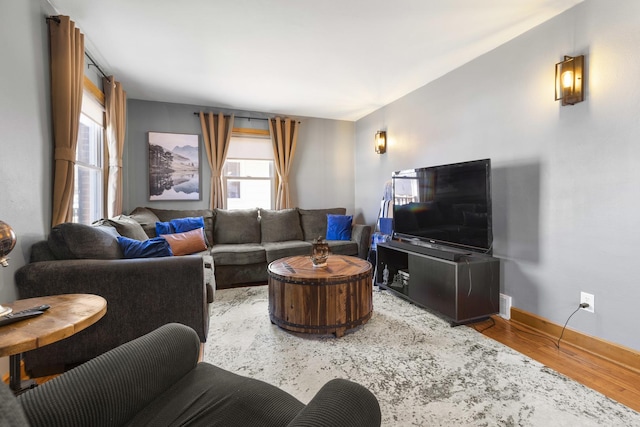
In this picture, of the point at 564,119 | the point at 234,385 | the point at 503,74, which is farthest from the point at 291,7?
the point at 234,385

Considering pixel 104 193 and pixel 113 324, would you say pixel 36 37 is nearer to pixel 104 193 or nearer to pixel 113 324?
pixel 104 193

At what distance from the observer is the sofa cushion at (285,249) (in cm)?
369

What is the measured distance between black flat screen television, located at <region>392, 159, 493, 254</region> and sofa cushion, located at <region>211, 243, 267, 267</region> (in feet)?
5.41

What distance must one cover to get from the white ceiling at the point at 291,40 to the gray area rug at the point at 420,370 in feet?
7.83

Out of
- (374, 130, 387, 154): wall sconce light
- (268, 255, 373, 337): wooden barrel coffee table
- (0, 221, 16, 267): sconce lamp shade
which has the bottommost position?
(268, 255, 373, 337): wooden barrel coffee table

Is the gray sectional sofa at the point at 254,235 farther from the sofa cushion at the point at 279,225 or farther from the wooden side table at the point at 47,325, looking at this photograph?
the wooden side table at the point at 47,325

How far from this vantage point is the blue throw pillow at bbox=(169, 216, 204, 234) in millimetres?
3578

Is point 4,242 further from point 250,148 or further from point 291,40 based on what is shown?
point 250,148

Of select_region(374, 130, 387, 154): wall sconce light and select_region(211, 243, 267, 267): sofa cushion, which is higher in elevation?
select_region(374, 130, 387, 154): wall sconce light

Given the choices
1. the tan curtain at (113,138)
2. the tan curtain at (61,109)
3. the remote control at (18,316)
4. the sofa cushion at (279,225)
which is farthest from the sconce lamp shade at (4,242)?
the sofa cushion at (279,225)

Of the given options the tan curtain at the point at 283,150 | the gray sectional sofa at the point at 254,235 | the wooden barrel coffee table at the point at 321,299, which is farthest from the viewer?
the tan curtain at the point at 283,150

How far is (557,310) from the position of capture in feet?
7.43

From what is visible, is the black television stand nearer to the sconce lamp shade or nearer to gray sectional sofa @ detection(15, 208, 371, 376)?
gray sectional sofa @ detection(15, 208, 371, 376)

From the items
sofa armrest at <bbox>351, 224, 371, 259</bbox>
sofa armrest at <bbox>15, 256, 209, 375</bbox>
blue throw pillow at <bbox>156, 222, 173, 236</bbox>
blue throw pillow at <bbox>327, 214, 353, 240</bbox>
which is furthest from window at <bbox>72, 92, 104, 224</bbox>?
sofa armrest at <bbox>351, 224, 371, 259</bbox>
